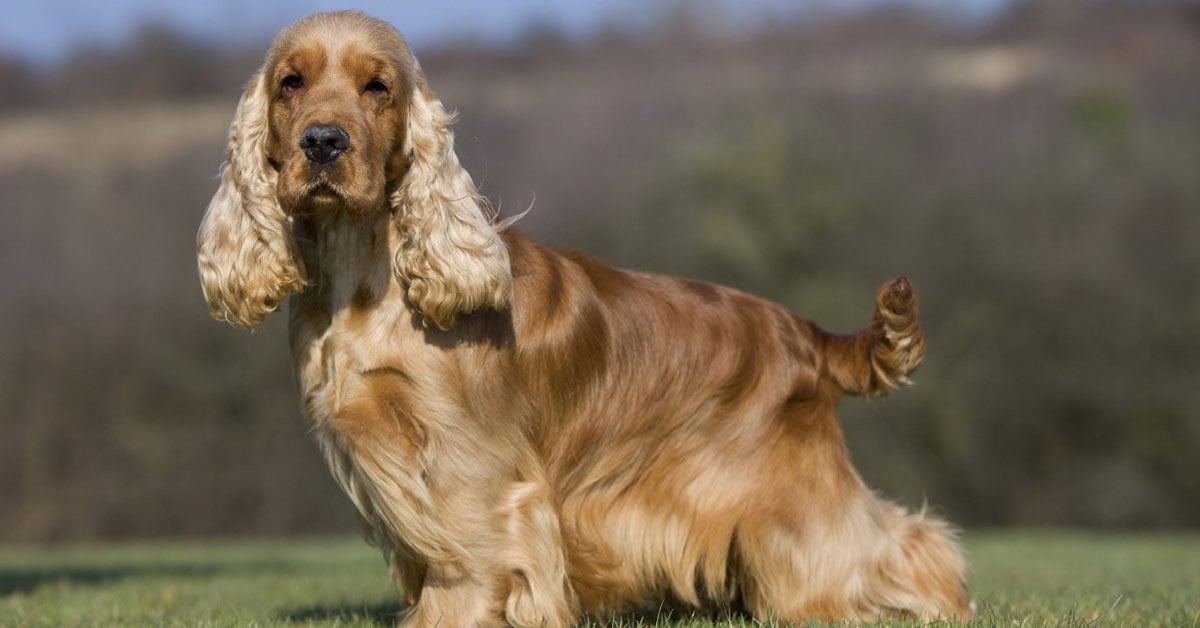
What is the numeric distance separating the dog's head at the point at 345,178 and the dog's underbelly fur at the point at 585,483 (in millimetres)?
177

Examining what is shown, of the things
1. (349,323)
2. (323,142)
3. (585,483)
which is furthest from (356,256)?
(585,483)

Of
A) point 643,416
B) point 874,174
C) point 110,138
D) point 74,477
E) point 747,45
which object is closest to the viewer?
point 643,416

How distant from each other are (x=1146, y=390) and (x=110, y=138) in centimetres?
1774

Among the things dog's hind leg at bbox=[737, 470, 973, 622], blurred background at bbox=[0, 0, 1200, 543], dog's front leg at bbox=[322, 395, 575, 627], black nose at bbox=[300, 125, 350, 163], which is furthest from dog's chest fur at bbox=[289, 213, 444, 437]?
blurred background at bbox=[0, 0, 1200, 543]

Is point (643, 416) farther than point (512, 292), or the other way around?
point (643, 416)

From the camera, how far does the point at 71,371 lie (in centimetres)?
1998

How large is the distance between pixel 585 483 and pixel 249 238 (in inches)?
55.3

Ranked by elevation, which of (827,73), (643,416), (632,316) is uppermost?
(827,73)

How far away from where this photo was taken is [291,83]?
440 centimetres

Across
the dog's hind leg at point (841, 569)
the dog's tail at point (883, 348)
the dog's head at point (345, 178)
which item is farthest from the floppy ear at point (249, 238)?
the dog's tail at point (883, 348)

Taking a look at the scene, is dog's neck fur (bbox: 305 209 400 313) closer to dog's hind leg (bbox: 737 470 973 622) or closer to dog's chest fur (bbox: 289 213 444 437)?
dog's chest fur (bbox: 289 213 444 437)

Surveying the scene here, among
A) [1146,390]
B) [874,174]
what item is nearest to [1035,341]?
[1146,390]

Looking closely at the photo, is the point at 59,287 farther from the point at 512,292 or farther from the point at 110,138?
the point at 512,292

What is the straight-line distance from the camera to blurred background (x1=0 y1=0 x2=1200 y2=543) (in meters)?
20.1
